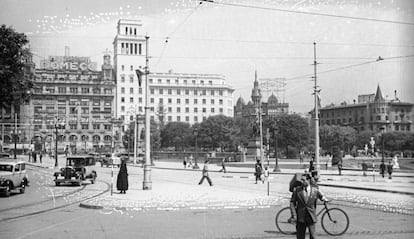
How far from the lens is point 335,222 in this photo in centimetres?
1053

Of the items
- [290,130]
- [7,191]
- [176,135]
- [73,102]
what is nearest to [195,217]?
[7,191]

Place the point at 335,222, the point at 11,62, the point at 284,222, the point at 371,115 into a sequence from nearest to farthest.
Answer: the point at 335,222 → the point at 284,222 → the point at 11,62 → the point at 371,115

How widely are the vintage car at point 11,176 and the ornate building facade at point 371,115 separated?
235 feet

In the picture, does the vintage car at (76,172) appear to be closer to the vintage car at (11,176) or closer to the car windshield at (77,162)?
the car windshield at (77,162)

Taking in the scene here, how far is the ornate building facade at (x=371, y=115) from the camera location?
292 ft

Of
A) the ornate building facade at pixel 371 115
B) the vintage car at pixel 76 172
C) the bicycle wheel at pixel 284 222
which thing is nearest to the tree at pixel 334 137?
the ornate building facade at pixel 371 115

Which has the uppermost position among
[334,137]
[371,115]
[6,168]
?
[371,115]

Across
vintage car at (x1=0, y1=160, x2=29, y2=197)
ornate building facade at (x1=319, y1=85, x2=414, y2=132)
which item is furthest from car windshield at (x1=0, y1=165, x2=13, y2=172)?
ornate building facade at (x1=319, y1=85, x2=414, y2=132)

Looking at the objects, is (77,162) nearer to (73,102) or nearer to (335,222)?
(335,222)

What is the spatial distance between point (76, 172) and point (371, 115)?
314 ft

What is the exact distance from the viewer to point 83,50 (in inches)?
832

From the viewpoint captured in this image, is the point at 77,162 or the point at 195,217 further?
the point at 77,162

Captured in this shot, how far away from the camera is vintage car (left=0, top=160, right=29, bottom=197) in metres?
20.3

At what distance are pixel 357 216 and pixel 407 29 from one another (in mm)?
9627
